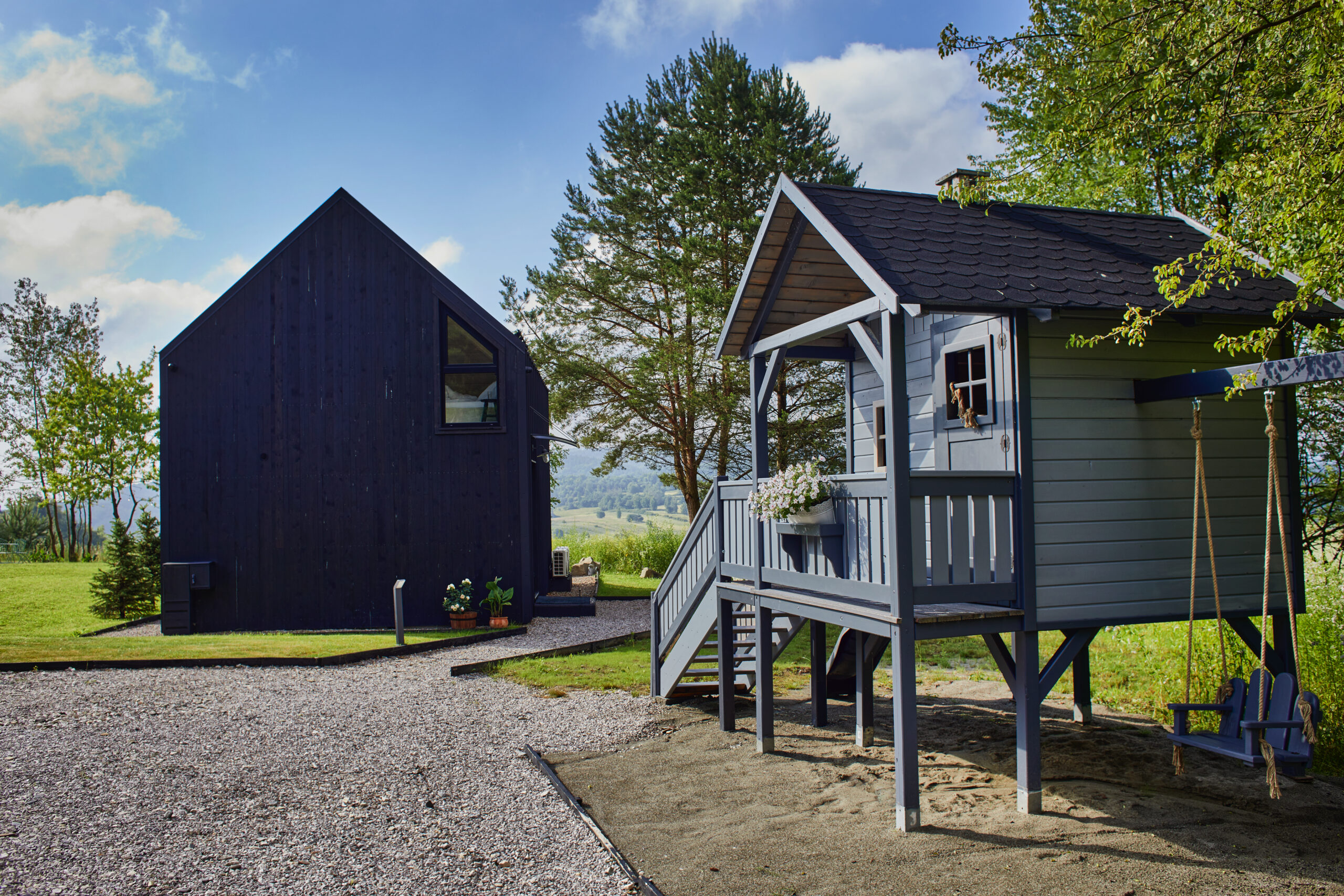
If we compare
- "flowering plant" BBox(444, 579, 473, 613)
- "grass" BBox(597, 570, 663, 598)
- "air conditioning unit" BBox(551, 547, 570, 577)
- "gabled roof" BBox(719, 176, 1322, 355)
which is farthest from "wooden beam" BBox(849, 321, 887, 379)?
"air conditioning unit" BBox(551, 547, 570, 577)

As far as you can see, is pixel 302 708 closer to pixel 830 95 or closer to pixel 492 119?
pixel 492 119

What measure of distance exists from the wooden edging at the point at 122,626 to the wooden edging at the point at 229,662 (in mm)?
3539

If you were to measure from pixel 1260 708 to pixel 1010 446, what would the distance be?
238cm

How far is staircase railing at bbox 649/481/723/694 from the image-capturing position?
804cm

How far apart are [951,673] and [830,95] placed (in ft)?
52.0

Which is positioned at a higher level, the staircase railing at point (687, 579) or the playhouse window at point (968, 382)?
the playhouse window at point (968, 382)

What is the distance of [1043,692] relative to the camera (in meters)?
5.54

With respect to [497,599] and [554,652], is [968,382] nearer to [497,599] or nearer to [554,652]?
[554,652]

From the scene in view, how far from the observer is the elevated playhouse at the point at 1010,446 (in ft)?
17.5

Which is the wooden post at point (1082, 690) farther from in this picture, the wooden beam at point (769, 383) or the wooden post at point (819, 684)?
the wooden beam at point (769, 383)

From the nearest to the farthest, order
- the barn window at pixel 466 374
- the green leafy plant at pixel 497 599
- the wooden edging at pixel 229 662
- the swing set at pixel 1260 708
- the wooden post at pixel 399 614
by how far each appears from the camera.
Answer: the swing set at pixel 1260 708 → the wooden edging at pixel 229 662 → the wooden post at pixel 399 614 → the green leafy plant at pixel 497 599 → the barn window at pixel 466 374

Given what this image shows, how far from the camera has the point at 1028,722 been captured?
5434 mm

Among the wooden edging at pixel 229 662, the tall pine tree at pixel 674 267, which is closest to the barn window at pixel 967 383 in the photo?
the wooden edging at pixel 229 662

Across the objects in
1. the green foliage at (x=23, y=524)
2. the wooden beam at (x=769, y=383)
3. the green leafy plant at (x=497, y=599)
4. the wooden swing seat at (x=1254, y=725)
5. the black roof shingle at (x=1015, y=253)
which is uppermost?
the black roof shingle at (x=1015, y=253)
